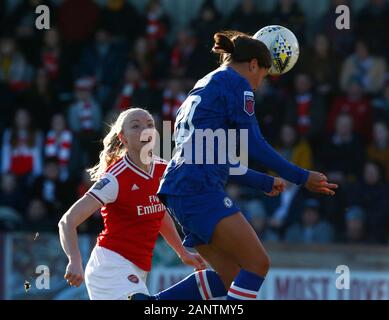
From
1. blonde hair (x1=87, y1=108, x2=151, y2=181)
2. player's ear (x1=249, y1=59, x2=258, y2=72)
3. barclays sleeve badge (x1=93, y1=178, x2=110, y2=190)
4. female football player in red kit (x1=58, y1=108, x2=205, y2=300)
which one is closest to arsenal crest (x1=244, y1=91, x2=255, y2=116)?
player's ear (x1=249, y1=59, x2=258, y2=72)

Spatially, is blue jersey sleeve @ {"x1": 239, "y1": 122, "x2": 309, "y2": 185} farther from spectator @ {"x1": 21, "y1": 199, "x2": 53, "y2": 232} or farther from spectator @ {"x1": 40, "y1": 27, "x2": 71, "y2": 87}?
spectator @ {"x1": 40, "y1": 27, "x2": 71, "y2": 87}

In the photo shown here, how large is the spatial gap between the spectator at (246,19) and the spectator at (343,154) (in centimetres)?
182

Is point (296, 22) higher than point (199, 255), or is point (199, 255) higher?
point (296, 22)

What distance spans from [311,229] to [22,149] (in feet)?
12.5

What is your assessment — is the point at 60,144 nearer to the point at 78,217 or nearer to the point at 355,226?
the point at 355,226

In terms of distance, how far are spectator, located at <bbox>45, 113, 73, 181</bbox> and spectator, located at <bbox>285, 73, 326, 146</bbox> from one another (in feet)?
8.86

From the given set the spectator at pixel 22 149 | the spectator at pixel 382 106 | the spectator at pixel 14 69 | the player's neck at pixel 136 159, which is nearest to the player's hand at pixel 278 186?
the player's neck at pixel 136 159

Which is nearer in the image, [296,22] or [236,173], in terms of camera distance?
[236,173]

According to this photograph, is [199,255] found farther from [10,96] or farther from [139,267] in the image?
[10,96]

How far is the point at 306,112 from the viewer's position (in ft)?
44.1

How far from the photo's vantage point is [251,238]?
6.58 meters

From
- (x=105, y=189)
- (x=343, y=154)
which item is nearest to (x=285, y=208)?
(x=343, y=154)
